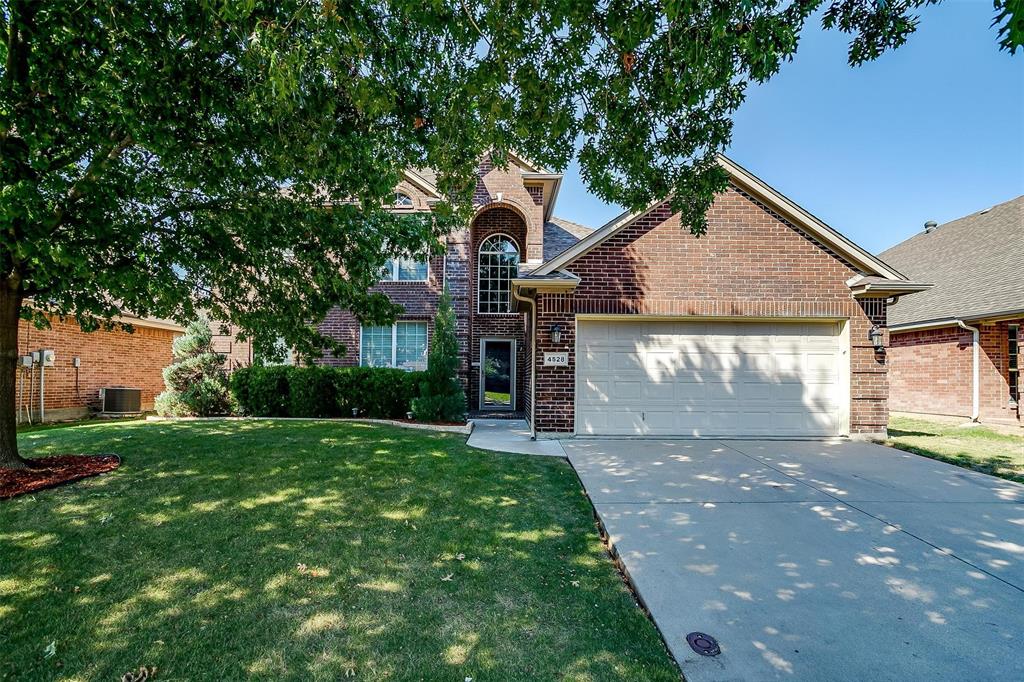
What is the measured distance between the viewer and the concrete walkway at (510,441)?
7761 mm

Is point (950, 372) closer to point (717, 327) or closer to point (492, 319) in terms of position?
point (717, 327)

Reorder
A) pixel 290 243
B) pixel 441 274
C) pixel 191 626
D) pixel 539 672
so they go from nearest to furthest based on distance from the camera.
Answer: pixel 539 672
pixel 191 626
pixel 290 243
pixel 441 274

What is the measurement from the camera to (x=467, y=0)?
14.4 ft

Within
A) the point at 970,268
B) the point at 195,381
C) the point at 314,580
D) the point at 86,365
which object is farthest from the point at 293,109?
the point at 970,268

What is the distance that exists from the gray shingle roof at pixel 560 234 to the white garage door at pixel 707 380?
21.6ft

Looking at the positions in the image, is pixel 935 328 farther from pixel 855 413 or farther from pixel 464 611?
pixel 464 611

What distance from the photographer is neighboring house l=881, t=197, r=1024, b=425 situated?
1106 cm

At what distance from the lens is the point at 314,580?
136 inches


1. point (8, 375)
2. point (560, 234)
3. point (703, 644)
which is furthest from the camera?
point (560, 234)

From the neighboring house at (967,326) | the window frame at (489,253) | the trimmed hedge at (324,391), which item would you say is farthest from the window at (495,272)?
the neighboring house at (967,326)

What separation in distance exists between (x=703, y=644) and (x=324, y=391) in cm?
1070

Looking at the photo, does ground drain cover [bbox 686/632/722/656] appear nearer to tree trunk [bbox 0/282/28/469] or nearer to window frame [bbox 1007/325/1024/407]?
tree trunk [bbox 0/282/28/469]

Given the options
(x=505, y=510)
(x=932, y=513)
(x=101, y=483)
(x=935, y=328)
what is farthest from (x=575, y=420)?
(x=935, y=328)

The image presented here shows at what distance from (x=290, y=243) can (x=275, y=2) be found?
11.2 feet
